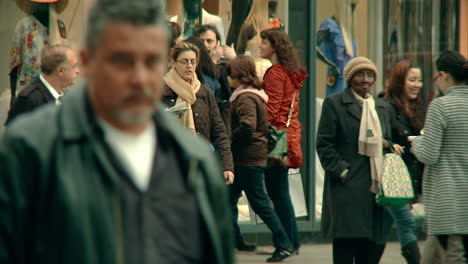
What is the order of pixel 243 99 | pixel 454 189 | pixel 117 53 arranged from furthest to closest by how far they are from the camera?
pixel 243 99
pixel 454 189
pixel 117 53

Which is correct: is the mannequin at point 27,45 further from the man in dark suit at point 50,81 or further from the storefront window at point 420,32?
the storefront window at point 420,32

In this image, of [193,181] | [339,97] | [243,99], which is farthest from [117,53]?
[243,99]

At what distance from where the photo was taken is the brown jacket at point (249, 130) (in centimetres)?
909


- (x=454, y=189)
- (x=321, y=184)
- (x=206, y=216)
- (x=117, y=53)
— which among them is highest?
(x=117, y=53)

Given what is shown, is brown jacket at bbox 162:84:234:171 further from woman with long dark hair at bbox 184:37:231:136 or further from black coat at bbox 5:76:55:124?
black coat at bbox 5:76:55:124

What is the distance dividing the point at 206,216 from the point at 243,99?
661cm

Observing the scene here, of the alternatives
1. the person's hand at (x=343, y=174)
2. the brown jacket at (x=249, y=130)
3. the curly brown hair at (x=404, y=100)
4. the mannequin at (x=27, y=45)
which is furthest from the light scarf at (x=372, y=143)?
the mannequin at (x=27, y=45)

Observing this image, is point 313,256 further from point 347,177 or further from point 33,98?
point 33,98

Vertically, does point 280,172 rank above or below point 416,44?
below

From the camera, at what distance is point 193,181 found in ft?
8.31

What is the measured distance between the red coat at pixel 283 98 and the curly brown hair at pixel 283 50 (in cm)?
6

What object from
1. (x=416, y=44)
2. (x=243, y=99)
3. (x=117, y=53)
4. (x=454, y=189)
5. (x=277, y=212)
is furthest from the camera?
(x=416, y=44)

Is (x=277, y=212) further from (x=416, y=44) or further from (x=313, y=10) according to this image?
(x=416, y=44)

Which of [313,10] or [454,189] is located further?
[313,10]
